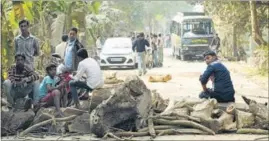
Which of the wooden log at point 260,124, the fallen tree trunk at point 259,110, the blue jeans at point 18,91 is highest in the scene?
Result: the blue jeans at point 18,91

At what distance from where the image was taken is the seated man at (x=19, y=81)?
9.10 metres

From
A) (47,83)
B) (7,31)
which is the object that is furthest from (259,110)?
(7,31)

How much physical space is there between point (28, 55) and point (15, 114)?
1412 millimetres

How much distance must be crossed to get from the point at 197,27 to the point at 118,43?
26.0ft

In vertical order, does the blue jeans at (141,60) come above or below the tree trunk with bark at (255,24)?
below

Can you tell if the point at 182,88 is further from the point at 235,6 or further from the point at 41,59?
the point at 235,6

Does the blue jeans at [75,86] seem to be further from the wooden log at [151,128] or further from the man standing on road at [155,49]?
the man standing on road at [155,49]

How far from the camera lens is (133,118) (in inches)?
336

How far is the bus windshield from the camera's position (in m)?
30.6

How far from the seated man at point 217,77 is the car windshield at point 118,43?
15.0 m

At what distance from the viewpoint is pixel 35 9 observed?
52.5 ft

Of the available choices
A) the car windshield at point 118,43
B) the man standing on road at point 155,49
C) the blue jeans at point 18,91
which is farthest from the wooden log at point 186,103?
the car windshield at point 118,43

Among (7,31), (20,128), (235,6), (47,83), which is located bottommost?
(20,128)

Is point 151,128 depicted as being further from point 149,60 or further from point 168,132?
point 149,60
